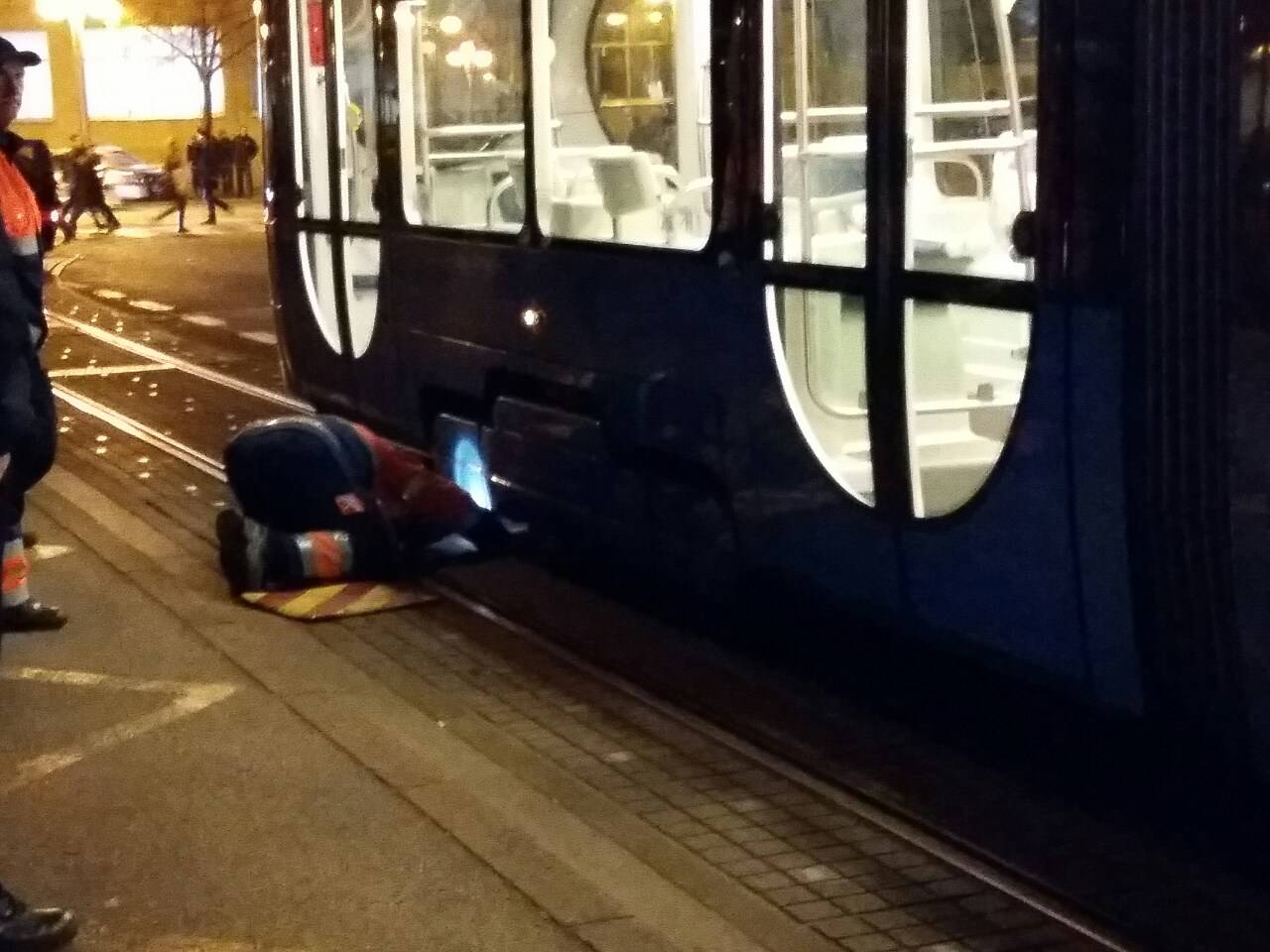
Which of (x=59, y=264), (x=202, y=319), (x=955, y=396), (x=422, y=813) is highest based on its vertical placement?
(x=59, y=264)

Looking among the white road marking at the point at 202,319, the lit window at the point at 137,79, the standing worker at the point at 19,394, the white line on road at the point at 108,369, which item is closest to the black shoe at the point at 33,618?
the standing worker at the point at 19,394

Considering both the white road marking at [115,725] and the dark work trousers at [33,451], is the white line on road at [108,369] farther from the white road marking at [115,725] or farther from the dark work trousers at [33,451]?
the white road marking at [115,725]

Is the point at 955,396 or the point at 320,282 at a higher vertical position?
the point at 320,282

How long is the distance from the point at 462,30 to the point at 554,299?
1.32 m

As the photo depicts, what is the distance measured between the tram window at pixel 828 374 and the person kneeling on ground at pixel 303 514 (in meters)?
2.16

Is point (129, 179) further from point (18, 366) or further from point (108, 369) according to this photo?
point (18, 366)

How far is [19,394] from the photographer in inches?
172

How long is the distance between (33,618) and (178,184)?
29.9 meters

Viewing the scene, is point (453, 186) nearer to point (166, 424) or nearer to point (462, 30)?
point (462, 30)

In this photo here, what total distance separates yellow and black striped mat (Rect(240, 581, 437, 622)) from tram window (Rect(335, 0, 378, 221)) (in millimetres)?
1813

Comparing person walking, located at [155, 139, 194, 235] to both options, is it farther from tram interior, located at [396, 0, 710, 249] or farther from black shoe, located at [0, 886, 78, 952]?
black shoe, located at [0, 886, 78, 952]

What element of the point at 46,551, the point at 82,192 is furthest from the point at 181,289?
the point at 46,551

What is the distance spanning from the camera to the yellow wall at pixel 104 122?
47.8 m

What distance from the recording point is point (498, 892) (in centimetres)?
444
